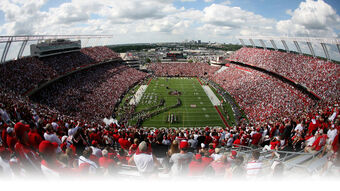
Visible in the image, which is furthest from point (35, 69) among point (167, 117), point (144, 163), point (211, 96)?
point (144, 163)

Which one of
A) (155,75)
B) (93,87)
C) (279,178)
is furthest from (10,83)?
(155,75)

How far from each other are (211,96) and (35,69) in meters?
31.3

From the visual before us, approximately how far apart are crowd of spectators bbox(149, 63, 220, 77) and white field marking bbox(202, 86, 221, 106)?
53.8 feet

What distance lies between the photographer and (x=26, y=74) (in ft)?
85.0

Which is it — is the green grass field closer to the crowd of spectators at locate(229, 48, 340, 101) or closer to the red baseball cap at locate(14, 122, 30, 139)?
the crowd of spectators at locate(229, 48, 340, 101)

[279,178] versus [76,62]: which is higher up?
[76,62]

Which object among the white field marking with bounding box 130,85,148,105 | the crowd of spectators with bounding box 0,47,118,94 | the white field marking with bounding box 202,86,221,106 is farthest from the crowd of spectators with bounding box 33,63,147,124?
the white field marking with bounding box 202,86,221,106

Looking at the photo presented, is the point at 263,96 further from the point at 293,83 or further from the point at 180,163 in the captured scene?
the point at 180,163

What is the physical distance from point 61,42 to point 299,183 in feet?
159

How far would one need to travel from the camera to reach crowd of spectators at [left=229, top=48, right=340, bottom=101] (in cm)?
2561

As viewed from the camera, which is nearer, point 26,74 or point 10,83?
point 10,83

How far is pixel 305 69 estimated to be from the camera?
33.2 m

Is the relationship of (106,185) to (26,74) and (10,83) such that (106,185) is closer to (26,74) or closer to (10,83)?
(10,83)

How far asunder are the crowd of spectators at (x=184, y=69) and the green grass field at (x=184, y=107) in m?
16.7
